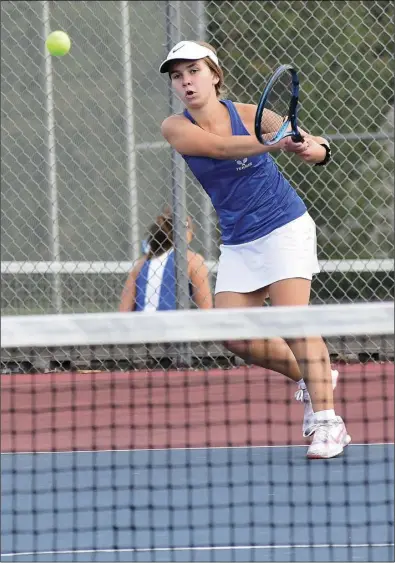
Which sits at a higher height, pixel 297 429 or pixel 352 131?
pixel 352 131

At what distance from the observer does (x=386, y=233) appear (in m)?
7.53

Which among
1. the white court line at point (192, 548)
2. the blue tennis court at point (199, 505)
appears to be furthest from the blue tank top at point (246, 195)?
the white court line at point (192, 548)

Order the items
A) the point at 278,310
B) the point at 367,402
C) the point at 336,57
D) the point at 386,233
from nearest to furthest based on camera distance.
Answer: the point at 278,310
the point at 367,402
the point at 336,57
the point at 386,233

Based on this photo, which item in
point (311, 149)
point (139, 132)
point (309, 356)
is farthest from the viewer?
point (139, 132)

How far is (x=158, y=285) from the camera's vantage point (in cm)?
700

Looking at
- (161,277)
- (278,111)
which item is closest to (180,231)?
(161,277)

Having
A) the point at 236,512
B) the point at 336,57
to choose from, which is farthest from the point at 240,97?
the point at 236,512

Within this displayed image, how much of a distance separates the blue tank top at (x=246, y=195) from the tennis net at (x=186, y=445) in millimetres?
411

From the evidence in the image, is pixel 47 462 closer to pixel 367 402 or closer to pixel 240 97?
pixel 367 402

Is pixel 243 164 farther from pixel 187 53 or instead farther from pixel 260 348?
pixel 260 348

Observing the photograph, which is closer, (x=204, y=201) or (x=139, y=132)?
(x=204, y=201)

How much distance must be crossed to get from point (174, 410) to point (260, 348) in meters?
1.47

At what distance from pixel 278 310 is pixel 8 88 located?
461 centimetres

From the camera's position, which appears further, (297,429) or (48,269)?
(48,269)
